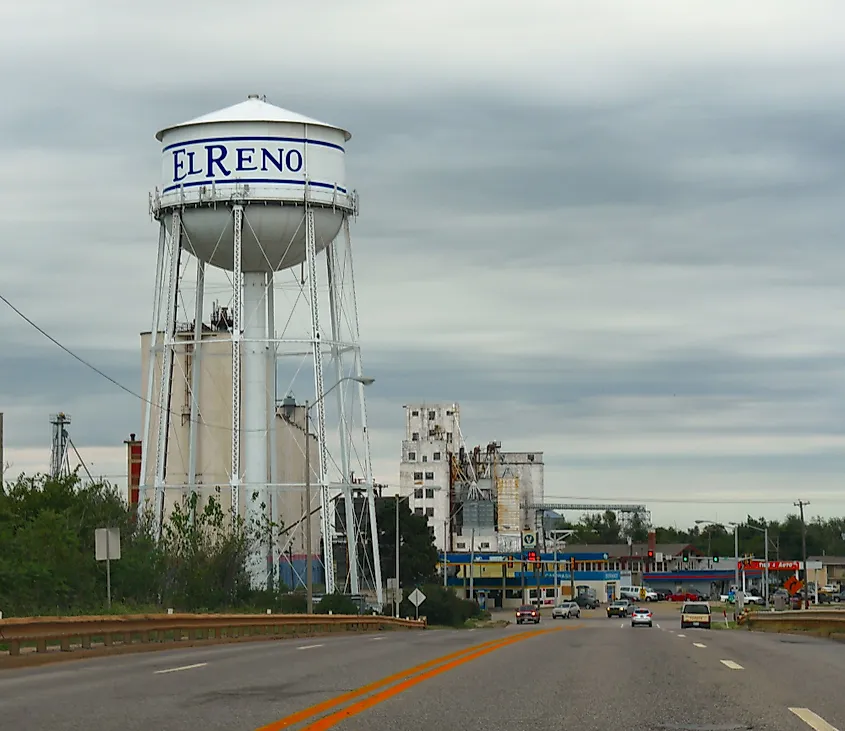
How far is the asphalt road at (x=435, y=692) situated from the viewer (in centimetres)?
1166

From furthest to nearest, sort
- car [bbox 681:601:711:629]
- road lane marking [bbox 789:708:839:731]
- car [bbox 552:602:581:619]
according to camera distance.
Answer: car [bbox 552:602:581:619], car [bbox 681:601:711:629], road lane marking [bbox 789:708:839:731]

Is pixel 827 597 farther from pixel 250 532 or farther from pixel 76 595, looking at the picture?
pixel 76 595

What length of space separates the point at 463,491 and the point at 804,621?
96.7m

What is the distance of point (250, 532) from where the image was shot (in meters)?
51.2

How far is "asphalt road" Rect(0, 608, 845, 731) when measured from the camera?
11664 millimetres

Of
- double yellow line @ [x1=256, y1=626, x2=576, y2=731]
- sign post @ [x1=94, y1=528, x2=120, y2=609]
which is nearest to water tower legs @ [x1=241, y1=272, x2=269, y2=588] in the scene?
sign post @ [x1=94, y1=528, x2=120, y2=609]

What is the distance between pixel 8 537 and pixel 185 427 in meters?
27.5

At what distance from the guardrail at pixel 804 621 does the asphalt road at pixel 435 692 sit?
41.9 ft

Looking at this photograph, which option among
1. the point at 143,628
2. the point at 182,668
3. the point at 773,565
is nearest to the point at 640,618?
the point at 143,628

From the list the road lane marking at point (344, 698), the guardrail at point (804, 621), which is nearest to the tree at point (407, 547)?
the guardrail at point (804, 621)

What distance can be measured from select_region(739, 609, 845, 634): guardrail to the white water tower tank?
742 inches

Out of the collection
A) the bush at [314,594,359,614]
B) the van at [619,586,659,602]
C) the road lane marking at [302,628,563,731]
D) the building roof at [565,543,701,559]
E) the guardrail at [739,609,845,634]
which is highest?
the building roof at [565,543,701,559]

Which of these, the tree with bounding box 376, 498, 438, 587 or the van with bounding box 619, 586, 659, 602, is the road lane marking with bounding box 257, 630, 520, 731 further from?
the van with bounding box 619, 586, 659, 602

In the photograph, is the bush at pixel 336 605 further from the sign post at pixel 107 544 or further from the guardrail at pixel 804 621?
the sign post at pixel 107 544
